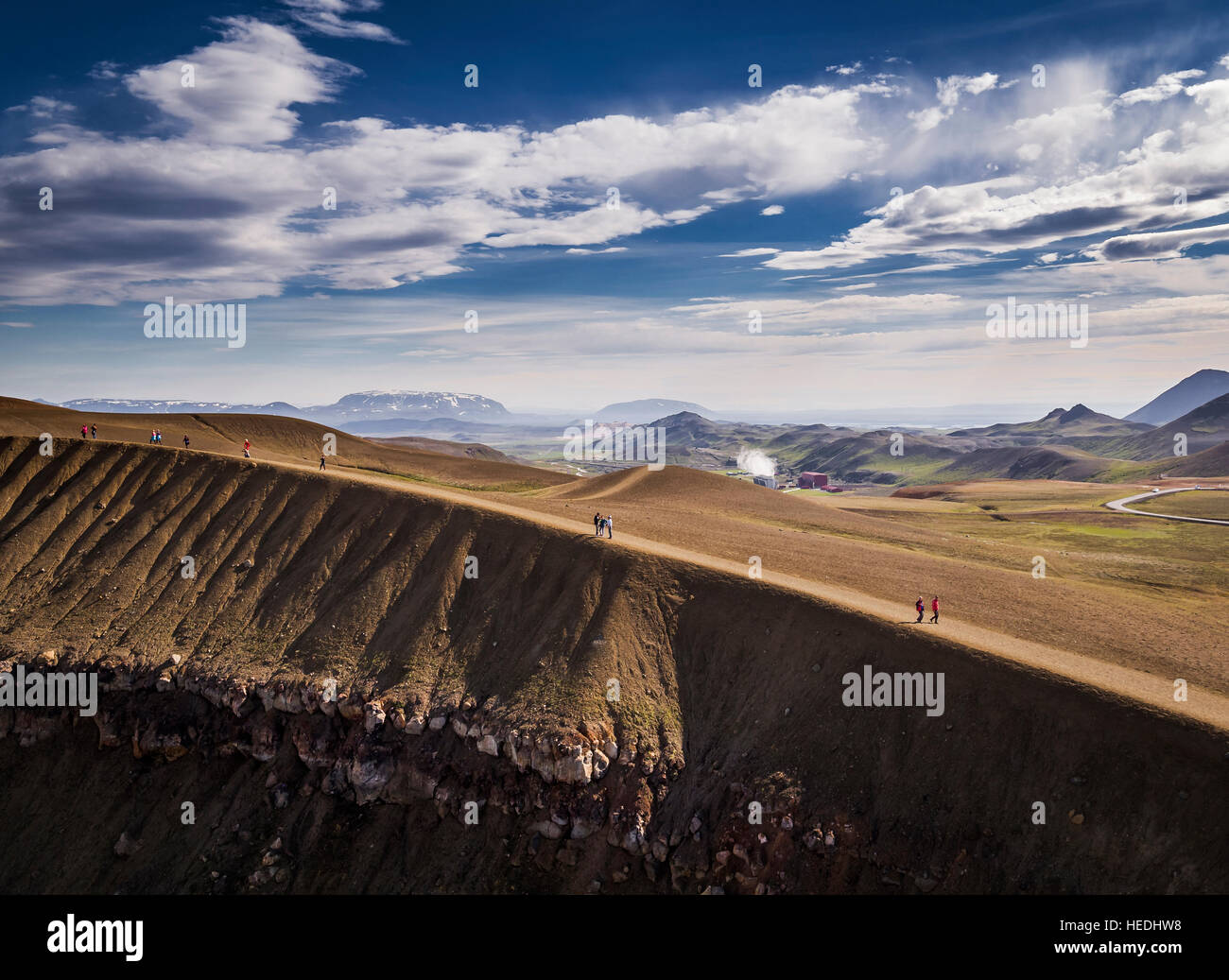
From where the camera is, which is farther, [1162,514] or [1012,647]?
[1162,514]

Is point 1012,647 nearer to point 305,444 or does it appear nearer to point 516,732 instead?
point 516,732

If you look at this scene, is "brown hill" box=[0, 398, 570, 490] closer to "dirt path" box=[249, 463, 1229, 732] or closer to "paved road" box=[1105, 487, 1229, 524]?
"dirt path" box=[249, 463, 1229, 732]

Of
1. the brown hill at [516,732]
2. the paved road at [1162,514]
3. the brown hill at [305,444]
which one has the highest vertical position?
the brown hill at [305,444]

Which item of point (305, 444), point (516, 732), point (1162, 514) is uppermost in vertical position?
point (305, 444)

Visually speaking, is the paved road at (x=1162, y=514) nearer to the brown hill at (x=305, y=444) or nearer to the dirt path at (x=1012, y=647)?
the dirt path at (x=1012, y=647)

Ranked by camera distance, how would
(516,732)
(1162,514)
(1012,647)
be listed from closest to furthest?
(1012,647)
(516,732)
(1162,514)

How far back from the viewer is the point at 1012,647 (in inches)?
1361

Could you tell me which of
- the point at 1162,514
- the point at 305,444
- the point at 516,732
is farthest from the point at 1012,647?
the point at 305,444

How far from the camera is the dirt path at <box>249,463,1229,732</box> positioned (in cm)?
2892

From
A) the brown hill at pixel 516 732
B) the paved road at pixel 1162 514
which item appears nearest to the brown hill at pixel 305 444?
the brown hill at pixel 516 732

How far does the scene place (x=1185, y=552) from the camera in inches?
2778

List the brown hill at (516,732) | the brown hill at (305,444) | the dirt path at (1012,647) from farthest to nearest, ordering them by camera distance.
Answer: the brown hill at (305,444) < the dirt path at (1012,647) < the brown hill at (516,732)

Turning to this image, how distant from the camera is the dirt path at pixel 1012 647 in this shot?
2892 cm

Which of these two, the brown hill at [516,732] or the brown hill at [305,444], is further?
the brown hill at [305,444]
